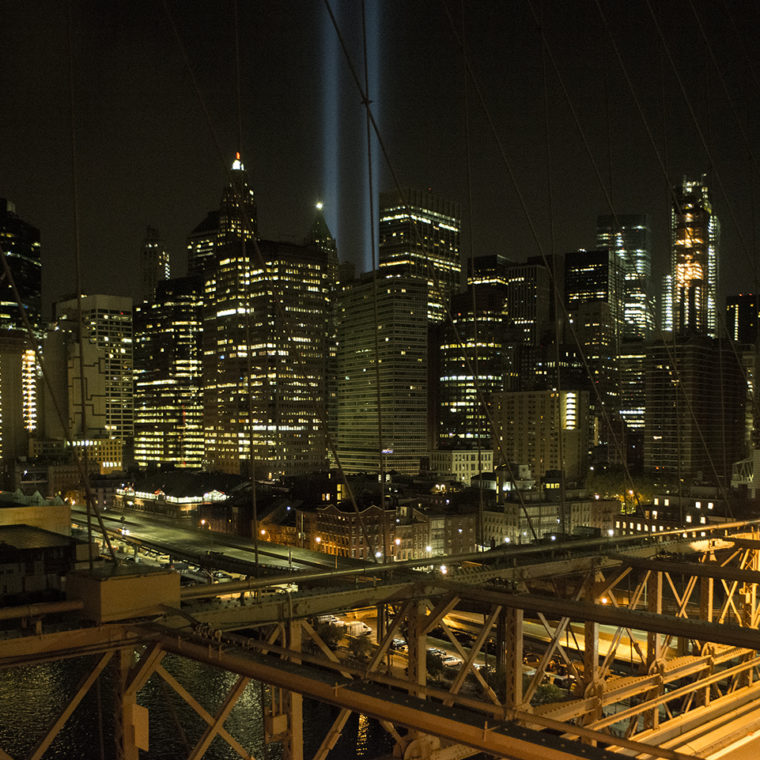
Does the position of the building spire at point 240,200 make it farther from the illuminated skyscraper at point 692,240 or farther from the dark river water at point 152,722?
the dark river water at point 152,722

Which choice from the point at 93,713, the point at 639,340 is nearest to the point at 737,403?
the point at 639,340

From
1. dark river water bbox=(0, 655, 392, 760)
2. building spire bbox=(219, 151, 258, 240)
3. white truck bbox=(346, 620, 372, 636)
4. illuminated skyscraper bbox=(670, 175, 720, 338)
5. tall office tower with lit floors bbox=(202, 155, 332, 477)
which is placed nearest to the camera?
building spire bbox=(219, 151, 258, 240)

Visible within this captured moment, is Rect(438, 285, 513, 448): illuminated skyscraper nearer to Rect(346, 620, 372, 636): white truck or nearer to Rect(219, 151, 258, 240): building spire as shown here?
Rect(346, 620, 372, 636): white truck

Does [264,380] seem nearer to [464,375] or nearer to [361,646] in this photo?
[361,646]

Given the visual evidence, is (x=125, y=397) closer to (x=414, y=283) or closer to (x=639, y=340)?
(x=414, y=283)

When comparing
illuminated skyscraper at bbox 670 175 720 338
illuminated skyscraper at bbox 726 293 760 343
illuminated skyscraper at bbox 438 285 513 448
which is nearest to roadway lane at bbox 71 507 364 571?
illuminated skyscraper at bbox 670 175 720 338


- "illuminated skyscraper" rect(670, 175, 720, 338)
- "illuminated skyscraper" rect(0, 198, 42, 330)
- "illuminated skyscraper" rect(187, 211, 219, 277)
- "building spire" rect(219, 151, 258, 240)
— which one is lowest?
"building spire" rect(219, 151, 258, 240)

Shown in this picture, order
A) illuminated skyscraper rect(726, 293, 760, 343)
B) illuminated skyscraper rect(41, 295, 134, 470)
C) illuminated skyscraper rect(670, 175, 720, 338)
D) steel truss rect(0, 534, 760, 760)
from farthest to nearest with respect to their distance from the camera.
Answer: illuminated skyscraper rect(726, 293, 760, 343)
illuminated skyscraper rect(41, 295, 134, 470)
illuminated skyscraper rect(670, 175, 720, 338)
steel truss rect(0, 534, 760, 760)
